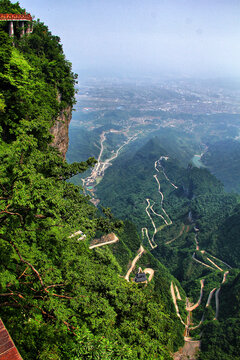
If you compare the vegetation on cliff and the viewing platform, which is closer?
the vegetation on cliff

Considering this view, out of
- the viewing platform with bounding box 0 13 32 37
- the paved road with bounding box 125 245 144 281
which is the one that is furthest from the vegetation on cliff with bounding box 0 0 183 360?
the paved road with bounding box 125 245 144 281

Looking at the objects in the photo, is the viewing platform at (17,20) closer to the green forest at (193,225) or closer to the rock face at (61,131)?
the rock face at (61,131)

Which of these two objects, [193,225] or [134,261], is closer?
[134,261]

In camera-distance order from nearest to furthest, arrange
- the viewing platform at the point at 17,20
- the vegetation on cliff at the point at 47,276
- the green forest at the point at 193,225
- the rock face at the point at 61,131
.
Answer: the vegetation on cliff at the point at 47,276
the rock face at the point at 61,131
the viewing platform at the point at 17,20
the green forest at the point at 193,225

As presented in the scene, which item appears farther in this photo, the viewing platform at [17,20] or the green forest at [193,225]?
the green forest at [193,225]

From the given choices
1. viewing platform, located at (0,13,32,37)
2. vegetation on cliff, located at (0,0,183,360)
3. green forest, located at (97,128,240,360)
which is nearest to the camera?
vegetation on cliff, located at (0,0,183,360)

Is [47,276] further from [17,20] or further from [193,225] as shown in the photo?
[193,225]

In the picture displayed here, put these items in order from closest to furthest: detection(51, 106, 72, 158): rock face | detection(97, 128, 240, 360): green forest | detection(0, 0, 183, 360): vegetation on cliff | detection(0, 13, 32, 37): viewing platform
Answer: detection(0, 0, 183, 360): vegetation on cliff
detection(51, 106, 72, 158): rock face
detection(0, 13, 32, 37): viewing platform
detection(97, 128, 240, 360): green forest

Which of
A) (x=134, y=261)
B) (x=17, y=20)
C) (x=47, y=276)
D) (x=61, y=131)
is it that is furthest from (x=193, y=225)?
(x=47, y=276)

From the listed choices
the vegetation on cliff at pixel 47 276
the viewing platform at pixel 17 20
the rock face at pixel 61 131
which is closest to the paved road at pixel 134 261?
Result: the rock face at pixel 61 131

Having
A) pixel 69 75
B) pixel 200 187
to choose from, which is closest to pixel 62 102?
pixel 69 75

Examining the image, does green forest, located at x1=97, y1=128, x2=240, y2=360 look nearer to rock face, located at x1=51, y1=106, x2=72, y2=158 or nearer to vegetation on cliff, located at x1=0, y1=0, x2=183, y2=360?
vegetation on cliff, located at x1=0, y1=0, x2=183, y2=360
